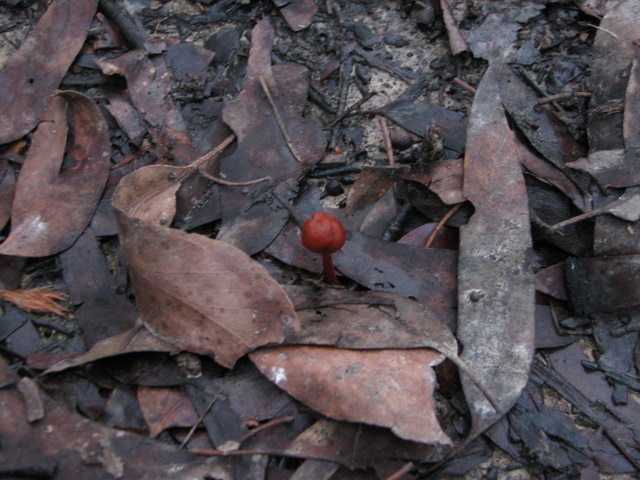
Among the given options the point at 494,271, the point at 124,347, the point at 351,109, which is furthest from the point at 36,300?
the point at 494,271

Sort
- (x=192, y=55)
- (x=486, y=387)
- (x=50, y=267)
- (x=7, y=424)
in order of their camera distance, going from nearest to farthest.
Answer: (x=7, y=424) → (x=486, y=387) → (x=50, y=267) → (x=192, y=55)

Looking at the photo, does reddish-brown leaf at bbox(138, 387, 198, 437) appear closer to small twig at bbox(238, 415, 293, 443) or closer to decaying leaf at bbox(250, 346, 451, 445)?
small twig at bbox(238, 415, 293, 443)

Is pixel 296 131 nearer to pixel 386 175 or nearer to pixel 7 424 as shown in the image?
pixel 386 175

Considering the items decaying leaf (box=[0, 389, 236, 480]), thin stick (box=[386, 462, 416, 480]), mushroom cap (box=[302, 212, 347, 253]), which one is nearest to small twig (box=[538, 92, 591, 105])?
mushroom cap (box=[302, 212, 347, 253])

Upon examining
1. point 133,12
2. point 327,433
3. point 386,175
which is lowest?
point 327,433

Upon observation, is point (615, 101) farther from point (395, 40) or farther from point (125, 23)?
point (125, 23)

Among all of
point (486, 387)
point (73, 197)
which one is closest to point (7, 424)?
point (73, 197)

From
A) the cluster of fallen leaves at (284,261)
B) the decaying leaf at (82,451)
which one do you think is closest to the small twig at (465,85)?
the cluster of fallen leaves at (284,261)

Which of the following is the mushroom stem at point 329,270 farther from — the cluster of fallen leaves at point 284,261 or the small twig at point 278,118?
the small twig at point 278,118
